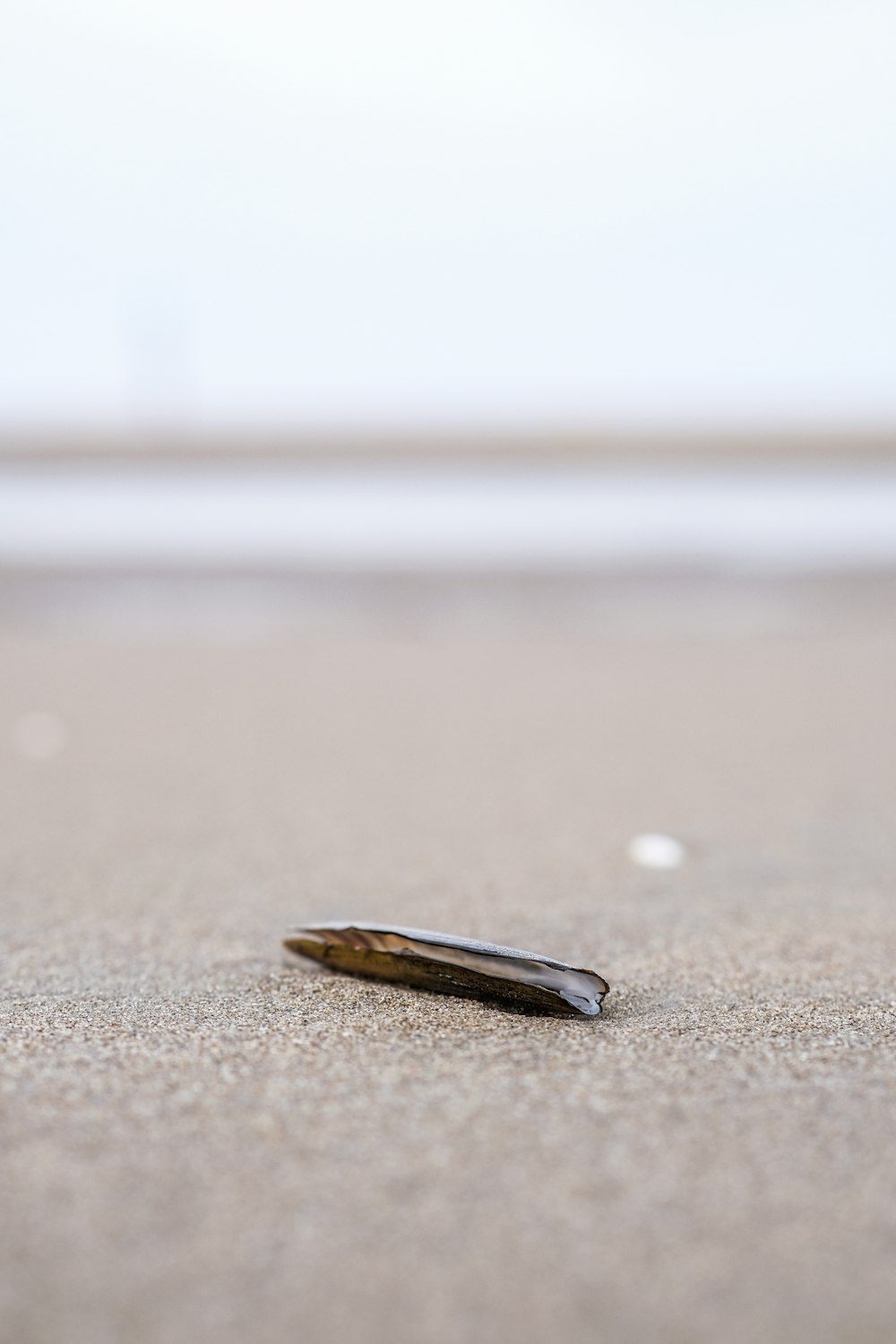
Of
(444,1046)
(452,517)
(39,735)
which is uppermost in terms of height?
(452,517)

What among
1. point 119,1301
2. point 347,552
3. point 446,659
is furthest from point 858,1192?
point 347,552

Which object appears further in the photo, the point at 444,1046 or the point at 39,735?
the point at 39,735

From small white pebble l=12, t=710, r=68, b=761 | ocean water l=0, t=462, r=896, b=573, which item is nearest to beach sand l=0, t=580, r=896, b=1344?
small white pebble l=12, t=710, r=68, b=761

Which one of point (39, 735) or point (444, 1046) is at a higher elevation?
point (39, 735)

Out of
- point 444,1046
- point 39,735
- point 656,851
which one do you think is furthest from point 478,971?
point 39,735

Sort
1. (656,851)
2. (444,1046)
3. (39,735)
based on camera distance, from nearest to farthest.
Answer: (444,1046) < (656,851) < (39,735)

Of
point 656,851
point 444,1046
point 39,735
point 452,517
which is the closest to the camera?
point 444,1046

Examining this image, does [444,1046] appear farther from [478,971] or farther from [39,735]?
[39,735]
